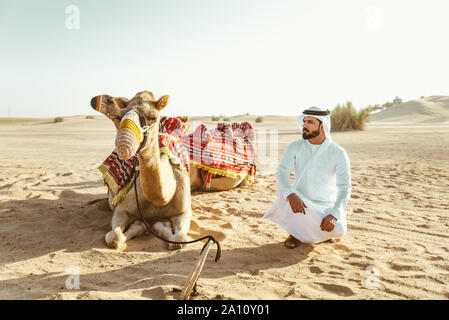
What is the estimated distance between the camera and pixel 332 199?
3.94 meters

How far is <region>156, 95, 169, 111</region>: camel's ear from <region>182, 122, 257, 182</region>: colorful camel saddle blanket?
300cm

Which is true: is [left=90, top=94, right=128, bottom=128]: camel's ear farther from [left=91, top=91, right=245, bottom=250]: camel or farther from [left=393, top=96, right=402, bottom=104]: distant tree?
[left=393, top=96, right=402, bottom=104]: distant tree

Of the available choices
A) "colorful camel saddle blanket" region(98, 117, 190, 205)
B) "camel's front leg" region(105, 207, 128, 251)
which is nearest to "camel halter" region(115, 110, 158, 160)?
"colorful camel saddle blanket" region(98, 117, 190, 205)

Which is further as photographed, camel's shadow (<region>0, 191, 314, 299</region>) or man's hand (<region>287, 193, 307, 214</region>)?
man's hand (<region>287, 193, 307, 214</region>)

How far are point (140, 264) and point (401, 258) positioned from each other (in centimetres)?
266

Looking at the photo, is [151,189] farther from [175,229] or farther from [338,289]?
[338,289]

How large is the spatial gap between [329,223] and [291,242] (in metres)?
0.56

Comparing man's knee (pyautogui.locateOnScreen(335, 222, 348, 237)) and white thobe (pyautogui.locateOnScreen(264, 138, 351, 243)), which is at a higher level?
white thobe (pyautogui.locateOnScreen(264, 138, 351, 243))

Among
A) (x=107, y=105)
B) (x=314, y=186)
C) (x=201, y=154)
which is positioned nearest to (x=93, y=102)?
(x=107, y=105)

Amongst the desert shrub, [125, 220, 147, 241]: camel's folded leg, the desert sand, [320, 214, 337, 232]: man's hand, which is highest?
the desert shrub

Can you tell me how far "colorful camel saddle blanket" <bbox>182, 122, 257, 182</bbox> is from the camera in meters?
6.15

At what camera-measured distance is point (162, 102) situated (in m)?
3.08

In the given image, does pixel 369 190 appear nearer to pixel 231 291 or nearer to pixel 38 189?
pixel 231 291

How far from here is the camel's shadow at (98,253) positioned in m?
2.94
